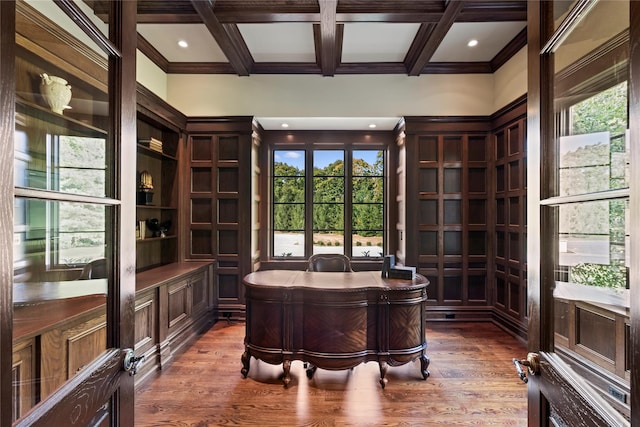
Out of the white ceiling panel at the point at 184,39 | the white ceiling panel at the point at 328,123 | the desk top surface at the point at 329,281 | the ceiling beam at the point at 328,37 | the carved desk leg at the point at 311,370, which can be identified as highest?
the white ceiling panel at the point at 184,39

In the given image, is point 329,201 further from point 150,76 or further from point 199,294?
point 150,76

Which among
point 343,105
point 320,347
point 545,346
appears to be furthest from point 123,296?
point 343,105

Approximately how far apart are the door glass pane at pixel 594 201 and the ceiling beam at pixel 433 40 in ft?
7.49

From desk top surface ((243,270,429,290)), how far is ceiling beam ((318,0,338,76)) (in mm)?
2395

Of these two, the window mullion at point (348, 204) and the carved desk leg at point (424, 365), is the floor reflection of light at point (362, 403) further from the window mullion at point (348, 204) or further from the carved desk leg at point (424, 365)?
the window mullion at point (348, 204)

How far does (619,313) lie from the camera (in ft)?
2.81

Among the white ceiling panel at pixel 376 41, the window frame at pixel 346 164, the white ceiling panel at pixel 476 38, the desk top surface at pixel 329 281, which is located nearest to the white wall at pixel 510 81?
the white ceiling panel at pixel 476 38

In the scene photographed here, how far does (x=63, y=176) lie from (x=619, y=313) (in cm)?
158

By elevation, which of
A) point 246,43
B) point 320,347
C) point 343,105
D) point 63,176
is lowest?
point 320,347

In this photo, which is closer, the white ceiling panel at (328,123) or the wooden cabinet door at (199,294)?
the wooden cabinet door at (199,294)

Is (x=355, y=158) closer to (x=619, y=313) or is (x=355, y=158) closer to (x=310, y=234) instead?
(x=310, y=234)

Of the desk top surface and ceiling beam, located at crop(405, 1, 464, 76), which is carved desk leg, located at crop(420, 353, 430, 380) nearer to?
the desk top surface

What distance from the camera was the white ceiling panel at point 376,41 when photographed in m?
3.39

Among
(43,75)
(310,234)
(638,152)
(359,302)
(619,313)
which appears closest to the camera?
(638,152)
